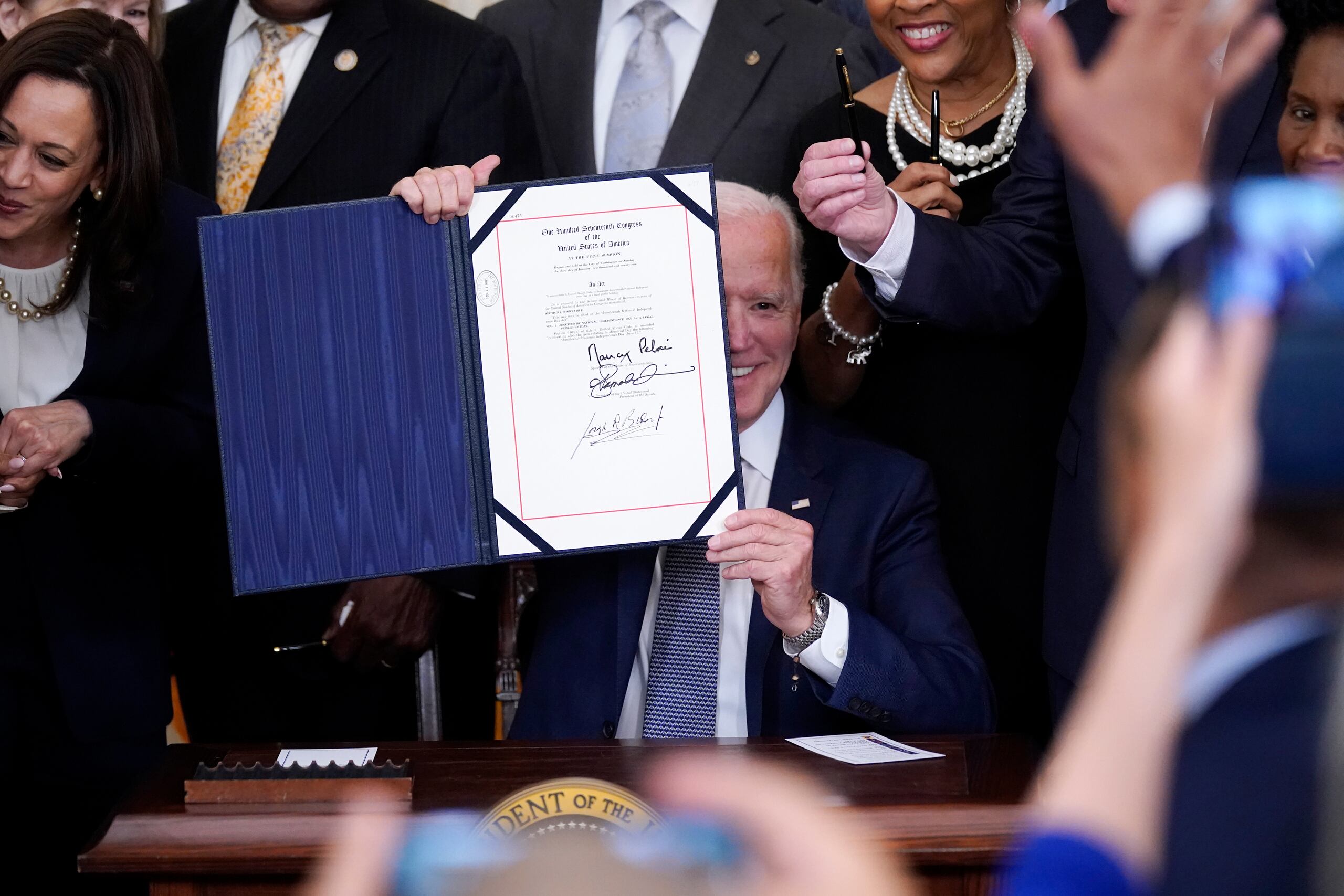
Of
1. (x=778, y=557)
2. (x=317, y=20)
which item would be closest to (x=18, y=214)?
(x=317, y=20)

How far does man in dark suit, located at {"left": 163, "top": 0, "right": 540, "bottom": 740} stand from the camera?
3.06 meters

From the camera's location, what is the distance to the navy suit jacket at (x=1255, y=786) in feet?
2.10

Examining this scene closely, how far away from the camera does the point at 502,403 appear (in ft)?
7.41

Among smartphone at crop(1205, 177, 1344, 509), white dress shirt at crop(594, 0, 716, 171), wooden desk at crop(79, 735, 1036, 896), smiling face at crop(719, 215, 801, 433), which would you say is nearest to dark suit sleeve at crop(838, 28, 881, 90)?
white dress shirt at crop(594, 0, 716, 171)

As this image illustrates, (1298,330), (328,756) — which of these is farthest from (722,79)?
(1298,330)

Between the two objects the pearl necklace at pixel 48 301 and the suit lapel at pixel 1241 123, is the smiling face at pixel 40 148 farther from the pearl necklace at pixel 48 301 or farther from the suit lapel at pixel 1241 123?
the suit lapel at pixel 1241 123

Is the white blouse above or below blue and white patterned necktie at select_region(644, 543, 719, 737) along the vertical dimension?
above

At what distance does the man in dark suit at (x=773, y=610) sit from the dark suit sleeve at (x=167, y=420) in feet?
2.24

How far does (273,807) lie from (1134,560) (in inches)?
59.5

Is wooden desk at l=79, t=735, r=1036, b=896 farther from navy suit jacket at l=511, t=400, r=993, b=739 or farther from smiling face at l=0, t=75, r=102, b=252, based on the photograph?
smiling face at l=0, t=75, r=102, b=252
